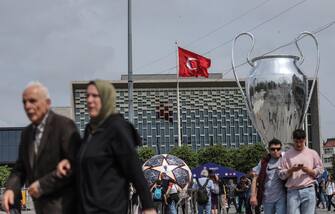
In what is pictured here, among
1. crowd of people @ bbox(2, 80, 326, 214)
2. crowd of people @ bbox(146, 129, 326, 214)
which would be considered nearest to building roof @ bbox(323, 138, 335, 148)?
crowd of people @ bbox(146, 129, 326, 214)

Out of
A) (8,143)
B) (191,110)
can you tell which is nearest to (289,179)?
(8,143)

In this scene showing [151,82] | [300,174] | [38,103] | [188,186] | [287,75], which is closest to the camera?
[38,103]

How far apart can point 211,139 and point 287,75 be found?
126 meters

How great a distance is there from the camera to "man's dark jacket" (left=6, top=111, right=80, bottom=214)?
14.4 ft

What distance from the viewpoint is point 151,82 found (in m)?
136

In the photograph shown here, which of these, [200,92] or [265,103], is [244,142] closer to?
[200,92]

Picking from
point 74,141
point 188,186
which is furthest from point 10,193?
point 188,186

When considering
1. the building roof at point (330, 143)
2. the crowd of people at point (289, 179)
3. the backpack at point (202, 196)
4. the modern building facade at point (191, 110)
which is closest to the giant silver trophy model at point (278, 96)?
the crowd of people at point (289, 179)

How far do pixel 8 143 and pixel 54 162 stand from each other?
4178 inches

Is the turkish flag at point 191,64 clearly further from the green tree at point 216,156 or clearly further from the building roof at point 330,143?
the building roof at point 330,143

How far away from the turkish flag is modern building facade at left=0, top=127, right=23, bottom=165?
66.1m

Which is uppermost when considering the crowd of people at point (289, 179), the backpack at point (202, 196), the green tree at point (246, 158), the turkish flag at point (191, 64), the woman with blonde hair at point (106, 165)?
the turkish flag at point (191, 64)

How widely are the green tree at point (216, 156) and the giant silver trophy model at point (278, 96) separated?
249ft

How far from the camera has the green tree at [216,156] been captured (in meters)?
88.2
